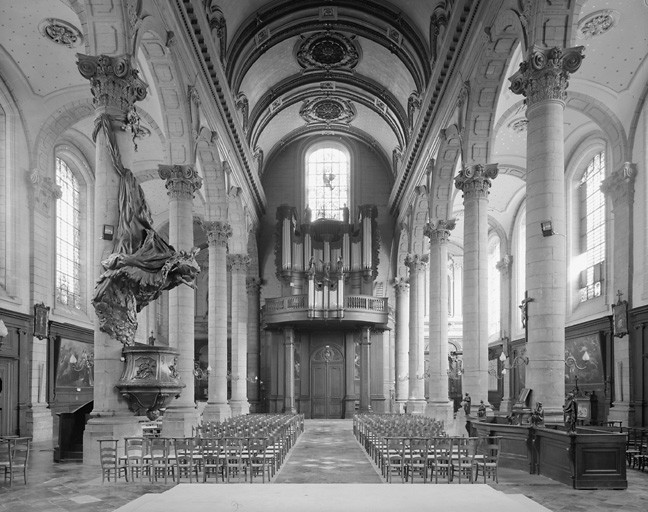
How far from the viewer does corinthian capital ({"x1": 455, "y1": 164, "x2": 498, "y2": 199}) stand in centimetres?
2075

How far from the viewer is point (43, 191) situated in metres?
23.4

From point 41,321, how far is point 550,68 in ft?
54.9

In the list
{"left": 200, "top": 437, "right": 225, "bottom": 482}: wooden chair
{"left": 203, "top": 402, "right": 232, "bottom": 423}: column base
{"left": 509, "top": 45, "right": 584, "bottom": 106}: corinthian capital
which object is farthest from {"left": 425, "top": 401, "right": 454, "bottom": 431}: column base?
{"left": 509, "top": 45, "right": 584, "bottom": 106}: corinthian capital

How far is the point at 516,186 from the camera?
115 ft

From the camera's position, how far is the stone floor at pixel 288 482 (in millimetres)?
10438

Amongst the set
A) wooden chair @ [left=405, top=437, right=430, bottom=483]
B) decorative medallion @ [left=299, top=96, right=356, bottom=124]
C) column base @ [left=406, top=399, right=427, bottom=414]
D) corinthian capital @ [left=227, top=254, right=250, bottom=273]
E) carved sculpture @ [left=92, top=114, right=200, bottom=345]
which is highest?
decorative medallion @ [left=299, top=96, right=356, bottom=124]

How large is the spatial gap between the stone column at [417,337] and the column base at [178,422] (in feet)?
50.3

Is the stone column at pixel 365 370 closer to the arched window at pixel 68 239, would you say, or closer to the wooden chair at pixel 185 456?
the arched window at pixel 68 239

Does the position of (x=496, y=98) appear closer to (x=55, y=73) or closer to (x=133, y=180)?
(x=133, y=180)

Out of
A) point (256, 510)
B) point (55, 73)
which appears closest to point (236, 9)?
point (55, 73)

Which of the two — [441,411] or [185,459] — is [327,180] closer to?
[441,411]

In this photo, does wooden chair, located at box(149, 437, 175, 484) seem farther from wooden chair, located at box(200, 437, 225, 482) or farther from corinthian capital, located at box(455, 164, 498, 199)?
corinthian capital, located at box(455, 164, 498, 199)

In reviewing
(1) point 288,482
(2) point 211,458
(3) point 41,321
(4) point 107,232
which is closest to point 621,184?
(1) point 288,482

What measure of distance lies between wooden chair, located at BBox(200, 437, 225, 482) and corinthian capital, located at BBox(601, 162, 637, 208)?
51.9ft
